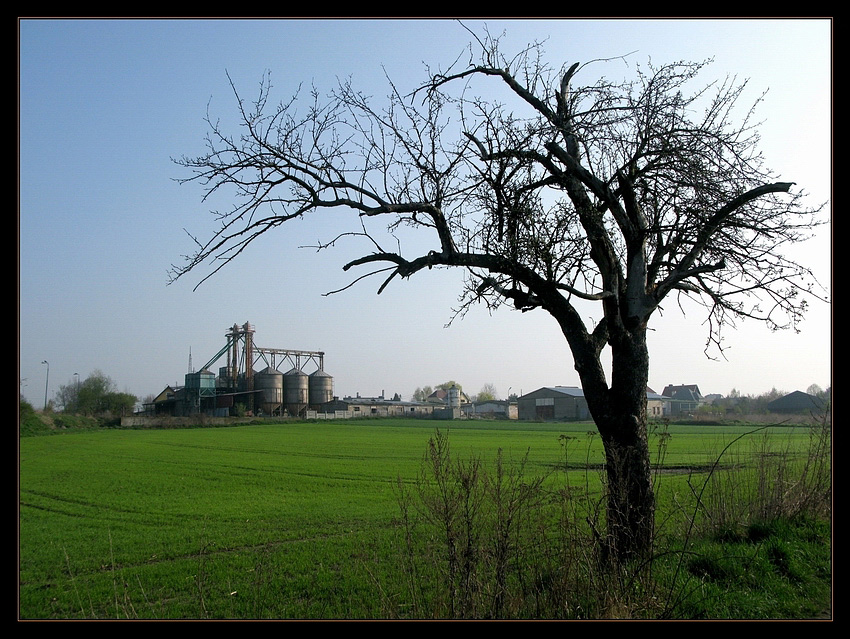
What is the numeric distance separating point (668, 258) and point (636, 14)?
17.9ft

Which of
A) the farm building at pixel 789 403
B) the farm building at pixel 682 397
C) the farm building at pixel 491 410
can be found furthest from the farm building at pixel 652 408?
the farm building at pixel 491 410

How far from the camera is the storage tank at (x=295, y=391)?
7556cm

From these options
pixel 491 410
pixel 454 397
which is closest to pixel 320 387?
pixel 454 397

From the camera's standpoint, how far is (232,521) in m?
19.2

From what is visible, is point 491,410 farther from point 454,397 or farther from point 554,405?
point 554,405

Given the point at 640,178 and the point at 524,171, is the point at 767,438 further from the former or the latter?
the point at 524,171

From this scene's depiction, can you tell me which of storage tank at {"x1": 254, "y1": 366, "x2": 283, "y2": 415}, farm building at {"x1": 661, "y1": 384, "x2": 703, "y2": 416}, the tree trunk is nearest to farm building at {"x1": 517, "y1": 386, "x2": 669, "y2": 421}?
farm building at {"x1": 661, "y1": 384, "x2": 703, "y2": 416}

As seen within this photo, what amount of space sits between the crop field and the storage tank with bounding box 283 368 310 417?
29.3m

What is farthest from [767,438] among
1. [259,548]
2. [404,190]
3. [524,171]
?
[259,548]

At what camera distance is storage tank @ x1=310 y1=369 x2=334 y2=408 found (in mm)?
80625

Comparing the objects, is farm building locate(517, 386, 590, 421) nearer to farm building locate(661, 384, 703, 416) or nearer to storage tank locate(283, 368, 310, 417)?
farm building locate(661, 384, 703, 416)

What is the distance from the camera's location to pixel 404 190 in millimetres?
8602

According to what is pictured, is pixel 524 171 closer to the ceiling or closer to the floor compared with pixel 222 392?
closer to the ceiling

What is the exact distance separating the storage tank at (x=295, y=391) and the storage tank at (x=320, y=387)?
7.35 ft
